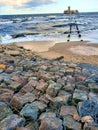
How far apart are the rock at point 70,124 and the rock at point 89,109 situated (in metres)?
0.24

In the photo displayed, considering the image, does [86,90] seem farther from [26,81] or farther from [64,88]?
[26,81]

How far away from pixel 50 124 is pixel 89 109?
0.78 metres

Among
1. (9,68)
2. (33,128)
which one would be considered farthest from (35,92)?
(9,68)

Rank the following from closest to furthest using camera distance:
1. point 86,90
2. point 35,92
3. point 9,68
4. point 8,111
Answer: point 8,111
point 35,92
point 86,90
point 9,68

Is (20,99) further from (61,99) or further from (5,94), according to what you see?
(61,99)

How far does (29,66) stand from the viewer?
5.71m

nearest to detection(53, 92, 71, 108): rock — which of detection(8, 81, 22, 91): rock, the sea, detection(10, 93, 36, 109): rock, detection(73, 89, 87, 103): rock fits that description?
detection(73, 89, 87, 103): rock

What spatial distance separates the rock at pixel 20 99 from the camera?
141 inches

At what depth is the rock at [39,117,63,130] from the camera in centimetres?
292

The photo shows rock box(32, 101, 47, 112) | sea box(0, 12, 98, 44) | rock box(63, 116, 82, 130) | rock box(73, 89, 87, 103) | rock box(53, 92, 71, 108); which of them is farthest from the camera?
sea box(0, 12, 98, 44)

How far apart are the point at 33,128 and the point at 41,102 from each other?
0.64 m

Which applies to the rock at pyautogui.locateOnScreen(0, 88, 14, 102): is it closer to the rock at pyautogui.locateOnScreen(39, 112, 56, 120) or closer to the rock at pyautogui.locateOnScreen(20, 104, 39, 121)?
the rock at pyautogui.locateOnScreen(20, 104, 39, 121)

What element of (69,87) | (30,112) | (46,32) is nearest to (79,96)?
(69,87)

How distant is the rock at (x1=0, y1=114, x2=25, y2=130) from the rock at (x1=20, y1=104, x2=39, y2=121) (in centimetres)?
16
